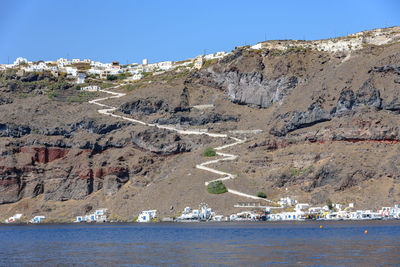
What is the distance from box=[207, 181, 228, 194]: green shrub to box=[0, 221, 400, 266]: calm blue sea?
31.7m

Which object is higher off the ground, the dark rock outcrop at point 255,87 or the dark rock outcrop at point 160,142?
the dark rock outcrop at point 255,87

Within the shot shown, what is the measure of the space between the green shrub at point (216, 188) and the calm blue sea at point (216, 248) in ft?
104

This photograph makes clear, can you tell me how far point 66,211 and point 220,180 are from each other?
34745 millimetres

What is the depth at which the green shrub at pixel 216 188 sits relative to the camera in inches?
5182

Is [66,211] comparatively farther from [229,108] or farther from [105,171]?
[229,108]

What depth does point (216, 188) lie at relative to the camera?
13200cm

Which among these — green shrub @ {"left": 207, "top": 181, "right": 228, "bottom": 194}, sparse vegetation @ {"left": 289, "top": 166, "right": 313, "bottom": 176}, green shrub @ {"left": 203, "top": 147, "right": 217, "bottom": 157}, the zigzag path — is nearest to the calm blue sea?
green shrub @ {"left": 207, "top": 181, "right": 228, "bottom": 194}

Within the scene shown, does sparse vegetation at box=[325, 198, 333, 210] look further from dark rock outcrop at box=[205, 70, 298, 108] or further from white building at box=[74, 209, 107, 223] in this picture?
dark rock outcrop at box=[205, 70, 298, 108]

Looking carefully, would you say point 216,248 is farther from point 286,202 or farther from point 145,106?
point 145,106


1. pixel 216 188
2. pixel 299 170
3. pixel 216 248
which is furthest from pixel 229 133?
pixel 216 248

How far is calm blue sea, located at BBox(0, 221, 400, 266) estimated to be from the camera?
60.5 m

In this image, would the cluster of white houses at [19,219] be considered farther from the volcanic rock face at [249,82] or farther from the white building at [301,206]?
the volcanic rock face at [249,82]

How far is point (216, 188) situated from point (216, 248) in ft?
199

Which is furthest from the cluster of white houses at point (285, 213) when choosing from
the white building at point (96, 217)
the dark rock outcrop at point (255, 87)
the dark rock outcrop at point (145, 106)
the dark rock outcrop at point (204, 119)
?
the dark rock outcrop at point (255, 87)
